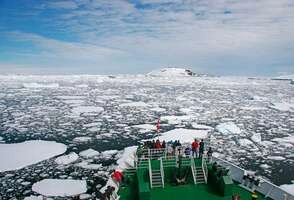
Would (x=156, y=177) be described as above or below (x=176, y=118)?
above

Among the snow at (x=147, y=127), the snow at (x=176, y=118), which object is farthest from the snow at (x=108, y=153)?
the snow at (x=176, y=118)

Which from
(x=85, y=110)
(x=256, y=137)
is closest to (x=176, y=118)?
(x=256, y=137)

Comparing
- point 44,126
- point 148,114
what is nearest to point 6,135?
point 44,126

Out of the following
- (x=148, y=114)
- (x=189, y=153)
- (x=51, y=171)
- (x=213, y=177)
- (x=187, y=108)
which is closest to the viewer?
(x=213, y=177)

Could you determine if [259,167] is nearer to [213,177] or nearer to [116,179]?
[213,177]

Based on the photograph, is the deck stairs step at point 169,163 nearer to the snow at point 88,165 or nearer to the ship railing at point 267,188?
the ship railing at point 267,188

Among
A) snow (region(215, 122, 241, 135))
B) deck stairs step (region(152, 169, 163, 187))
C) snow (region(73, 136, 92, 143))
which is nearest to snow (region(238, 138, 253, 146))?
snow (region(215, 122, 241, 135))

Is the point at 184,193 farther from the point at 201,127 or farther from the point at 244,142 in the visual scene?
the point at 201,127
